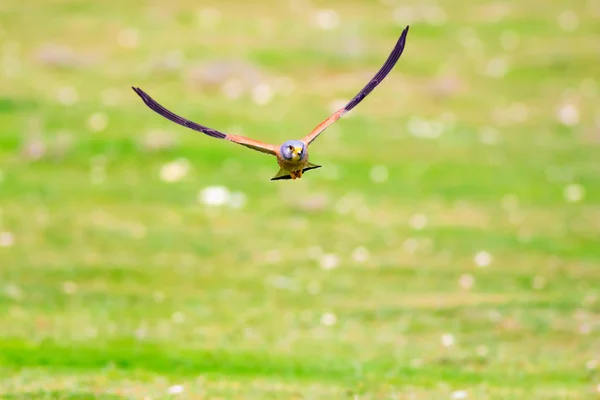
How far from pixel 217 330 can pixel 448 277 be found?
4300mm

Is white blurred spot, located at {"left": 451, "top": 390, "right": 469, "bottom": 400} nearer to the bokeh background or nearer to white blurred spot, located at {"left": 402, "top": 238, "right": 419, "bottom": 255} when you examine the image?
the bokeh background

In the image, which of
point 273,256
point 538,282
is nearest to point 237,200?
point 273,256

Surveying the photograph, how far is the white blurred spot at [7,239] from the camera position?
65.6ft

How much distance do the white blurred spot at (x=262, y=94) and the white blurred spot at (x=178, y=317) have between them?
34.9 feet

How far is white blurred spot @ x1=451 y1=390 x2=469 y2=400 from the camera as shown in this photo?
1316 cm

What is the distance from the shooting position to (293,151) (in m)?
10.4

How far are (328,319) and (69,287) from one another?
4.10 meters

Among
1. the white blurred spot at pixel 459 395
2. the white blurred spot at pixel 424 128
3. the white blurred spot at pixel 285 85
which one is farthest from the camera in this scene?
the white blurred spot at pixel 285 85

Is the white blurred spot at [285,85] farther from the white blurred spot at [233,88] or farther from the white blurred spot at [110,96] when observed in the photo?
the white blurred spot at [110,96]

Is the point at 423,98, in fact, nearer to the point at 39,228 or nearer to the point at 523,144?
the point at 523,144

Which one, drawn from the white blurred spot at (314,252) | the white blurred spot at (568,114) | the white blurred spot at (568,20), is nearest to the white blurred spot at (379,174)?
the white blurred spot at (314,252)

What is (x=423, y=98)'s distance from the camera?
28.0 metres

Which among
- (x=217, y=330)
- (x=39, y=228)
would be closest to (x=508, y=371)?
(x=217, y=330)

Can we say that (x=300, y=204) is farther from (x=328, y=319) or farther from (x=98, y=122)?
(x=98, y=122)
